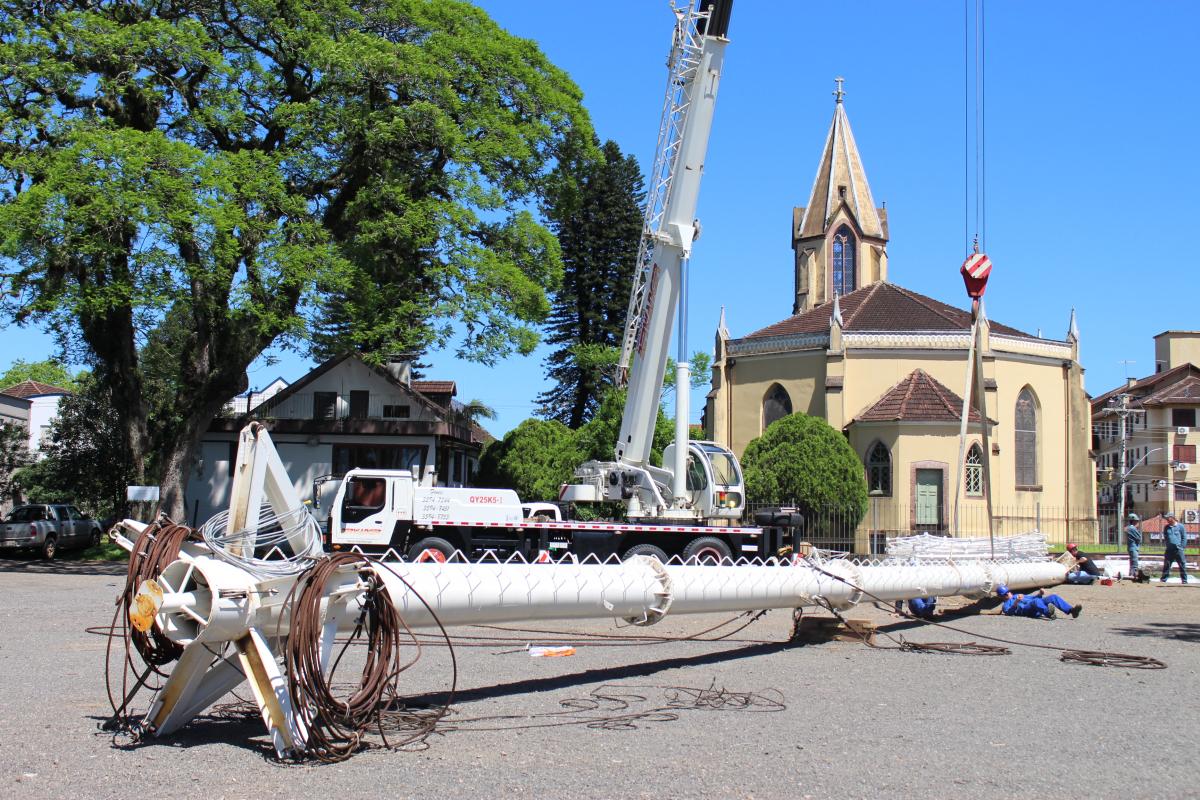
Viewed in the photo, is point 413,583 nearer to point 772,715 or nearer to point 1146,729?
point 772,715

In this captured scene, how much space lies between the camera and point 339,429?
37156 millimetres

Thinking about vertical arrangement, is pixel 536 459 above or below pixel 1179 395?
below

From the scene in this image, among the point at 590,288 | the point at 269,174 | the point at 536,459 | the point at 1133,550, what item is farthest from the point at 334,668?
the point at 590,288

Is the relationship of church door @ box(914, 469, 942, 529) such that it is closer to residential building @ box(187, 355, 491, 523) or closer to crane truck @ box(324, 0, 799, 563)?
residential building @ box(187, 355, 491, 523)

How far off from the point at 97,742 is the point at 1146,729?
7.18 meters

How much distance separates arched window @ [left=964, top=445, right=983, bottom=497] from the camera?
1524 inches

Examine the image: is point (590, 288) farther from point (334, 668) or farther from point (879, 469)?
point (334, 668)

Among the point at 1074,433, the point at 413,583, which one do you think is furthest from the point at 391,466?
the point at 413,583

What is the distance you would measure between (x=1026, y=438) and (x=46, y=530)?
32.7 meters

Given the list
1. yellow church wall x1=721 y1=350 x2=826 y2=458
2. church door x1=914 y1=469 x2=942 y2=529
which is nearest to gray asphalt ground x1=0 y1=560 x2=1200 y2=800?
church door x1=914 y1=469 x2=942 y2=529

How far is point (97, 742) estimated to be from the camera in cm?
723

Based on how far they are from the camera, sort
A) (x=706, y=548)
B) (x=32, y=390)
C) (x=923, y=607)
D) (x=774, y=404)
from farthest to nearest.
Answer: (x=32, y=390) → (x=774, y=404) → (x=706, y=548) → (x=923, y=607)

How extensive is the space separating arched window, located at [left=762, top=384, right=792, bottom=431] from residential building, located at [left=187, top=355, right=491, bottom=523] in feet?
38.7

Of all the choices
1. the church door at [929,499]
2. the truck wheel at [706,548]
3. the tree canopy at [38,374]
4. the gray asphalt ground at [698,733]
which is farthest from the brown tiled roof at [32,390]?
the gray asphalt ground at [698,733]
